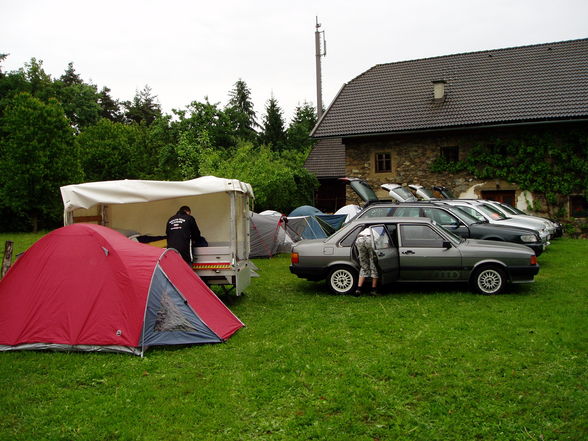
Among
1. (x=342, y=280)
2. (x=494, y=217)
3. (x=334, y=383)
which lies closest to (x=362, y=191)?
(x=494, y=217)

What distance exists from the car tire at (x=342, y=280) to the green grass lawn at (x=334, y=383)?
162 centimetres

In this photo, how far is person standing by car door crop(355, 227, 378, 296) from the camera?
10.1m

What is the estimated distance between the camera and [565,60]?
24.7 metres

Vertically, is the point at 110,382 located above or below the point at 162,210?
below

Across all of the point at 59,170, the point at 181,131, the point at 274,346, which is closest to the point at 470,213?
A: the point at 274,346

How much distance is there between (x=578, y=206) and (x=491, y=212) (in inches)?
360

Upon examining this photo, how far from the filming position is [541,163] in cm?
2259

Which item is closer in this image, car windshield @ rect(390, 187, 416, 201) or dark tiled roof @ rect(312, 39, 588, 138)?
car windshield @ rect(390, 187, 416, 201)

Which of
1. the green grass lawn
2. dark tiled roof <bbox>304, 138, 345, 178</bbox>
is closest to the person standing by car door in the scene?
the green grass lawn

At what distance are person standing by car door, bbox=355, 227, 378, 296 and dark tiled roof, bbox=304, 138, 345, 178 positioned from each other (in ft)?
72.4

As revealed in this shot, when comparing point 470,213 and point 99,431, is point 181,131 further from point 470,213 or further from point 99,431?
point 99,431

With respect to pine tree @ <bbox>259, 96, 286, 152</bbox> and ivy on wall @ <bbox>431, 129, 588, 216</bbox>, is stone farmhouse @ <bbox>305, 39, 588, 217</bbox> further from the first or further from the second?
pine tree @ <bbox>259, 96, 286, 152</bbox>

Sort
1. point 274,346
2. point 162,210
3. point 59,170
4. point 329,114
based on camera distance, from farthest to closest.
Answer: point 59,170
point 329,114
point 162,210
point 274,346

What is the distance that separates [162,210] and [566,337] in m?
8.01
